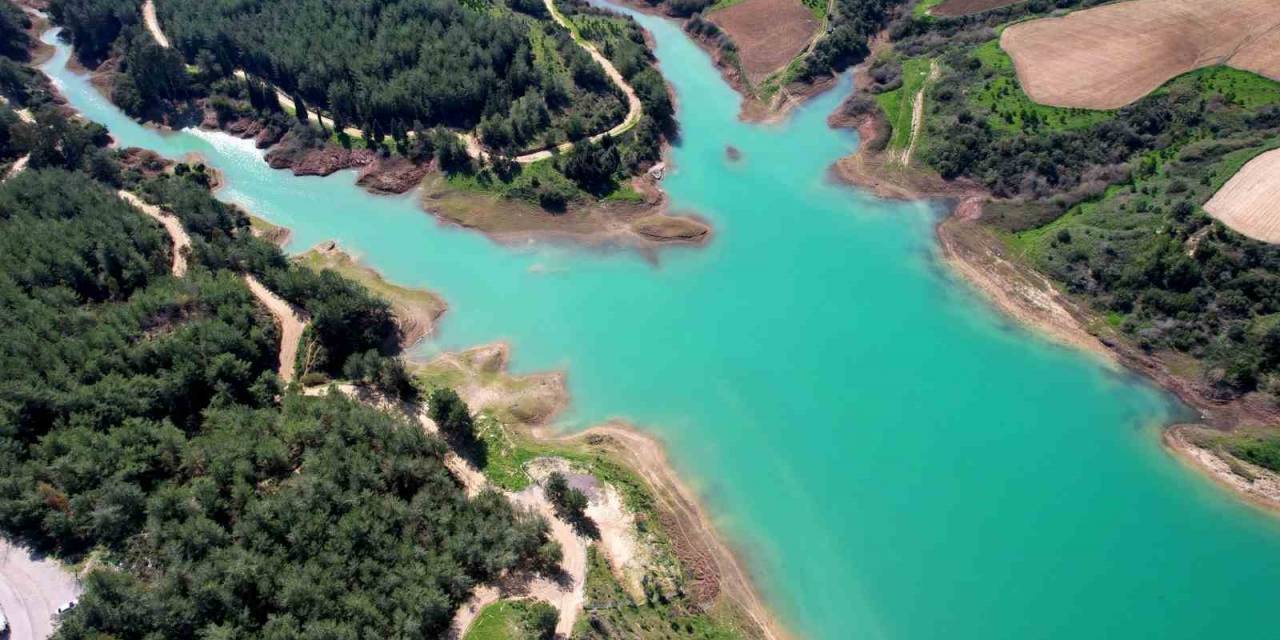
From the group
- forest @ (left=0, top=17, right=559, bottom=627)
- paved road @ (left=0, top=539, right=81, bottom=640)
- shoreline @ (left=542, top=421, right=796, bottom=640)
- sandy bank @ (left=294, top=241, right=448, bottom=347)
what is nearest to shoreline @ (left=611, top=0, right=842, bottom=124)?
sandy bank @ (left=294, top=241, right=448, bottom=347)

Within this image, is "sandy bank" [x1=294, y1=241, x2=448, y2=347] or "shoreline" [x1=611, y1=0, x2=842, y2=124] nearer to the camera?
"sandy bank" [x1=294, y1=241, x2=448, y2=347]

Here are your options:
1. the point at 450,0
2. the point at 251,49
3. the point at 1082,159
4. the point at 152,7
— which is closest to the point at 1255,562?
the point at 1082,159

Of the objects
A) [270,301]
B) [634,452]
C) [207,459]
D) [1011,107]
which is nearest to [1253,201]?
[1011,107]

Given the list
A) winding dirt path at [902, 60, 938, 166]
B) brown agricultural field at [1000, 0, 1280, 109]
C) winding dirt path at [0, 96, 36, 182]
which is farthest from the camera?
winding dirt path at [902, 60, 938, 166]

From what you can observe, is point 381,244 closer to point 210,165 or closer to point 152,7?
point 210,165

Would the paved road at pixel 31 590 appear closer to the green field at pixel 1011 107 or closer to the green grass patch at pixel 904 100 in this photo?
the green grass patch at pixel 904 100

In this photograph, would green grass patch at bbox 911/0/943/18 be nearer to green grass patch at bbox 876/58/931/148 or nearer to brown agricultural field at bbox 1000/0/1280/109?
green grass patch at bbox 876/58/931/148

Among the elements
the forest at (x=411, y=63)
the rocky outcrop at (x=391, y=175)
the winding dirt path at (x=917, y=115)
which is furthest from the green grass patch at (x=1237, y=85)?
the rocky outcrop at (x=391, y=175)

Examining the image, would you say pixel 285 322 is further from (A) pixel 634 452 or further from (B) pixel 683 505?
(B) pixel 683 505
